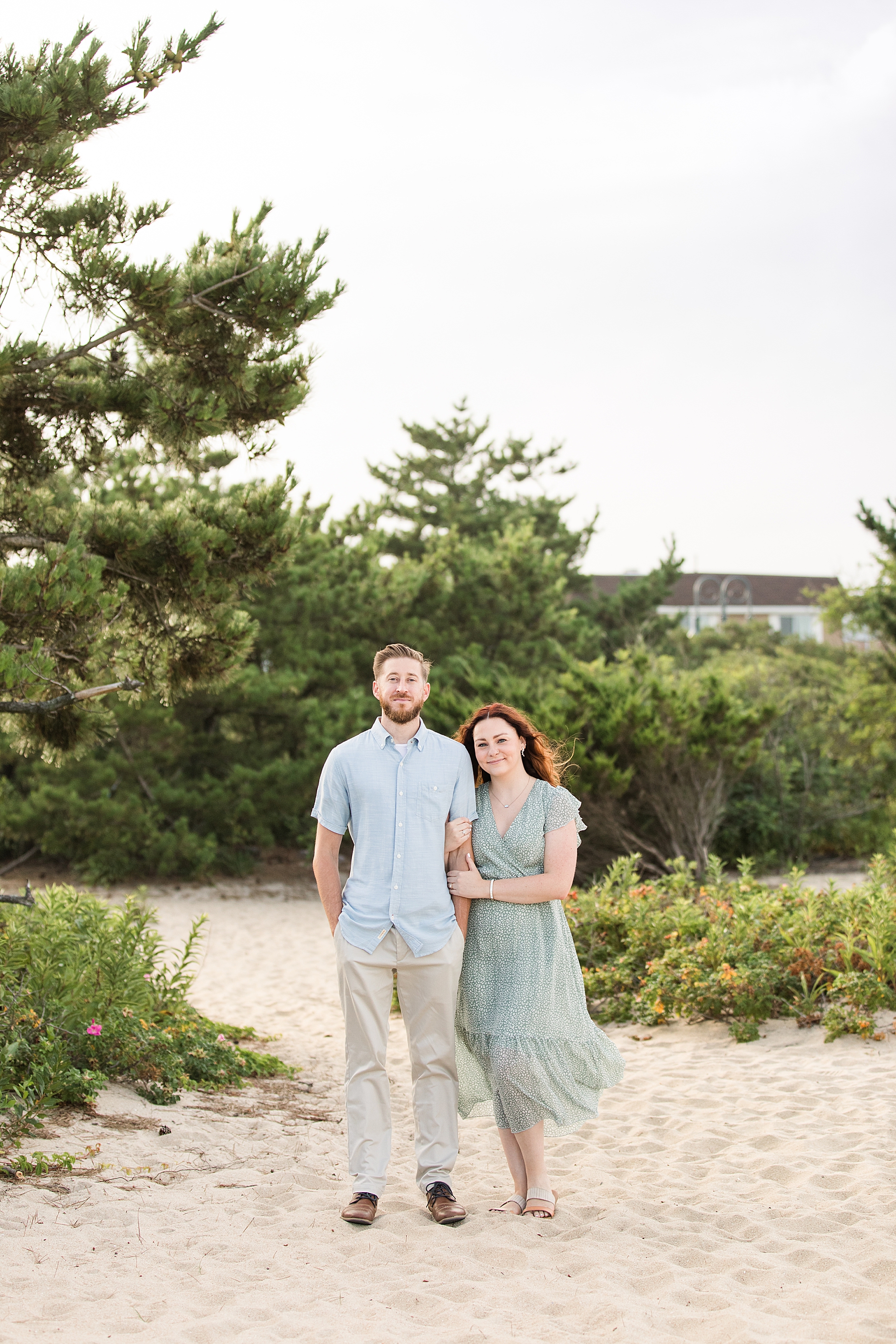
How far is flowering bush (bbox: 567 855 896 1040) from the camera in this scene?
253 inches

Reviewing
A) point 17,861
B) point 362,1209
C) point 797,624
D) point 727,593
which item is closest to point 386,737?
point 362,1209

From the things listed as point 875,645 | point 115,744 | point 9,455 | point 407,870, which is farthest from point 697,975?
point 875,645

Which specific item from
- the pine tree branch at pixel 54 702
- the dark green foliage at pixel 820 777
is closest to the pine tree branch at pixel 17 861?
→ the dark green foliage at pixel 820 777

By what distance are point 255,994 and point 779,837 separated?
8.82m

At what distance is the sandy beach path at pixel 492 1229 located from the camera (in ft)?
10.1

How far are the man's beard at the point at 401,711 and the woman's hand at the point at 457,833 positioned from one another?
1.28 feet

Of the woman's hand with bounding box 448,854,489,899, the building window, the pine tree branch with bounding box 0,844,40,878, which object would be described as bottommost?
the pine tree branch with bounding box 0,844,40,878

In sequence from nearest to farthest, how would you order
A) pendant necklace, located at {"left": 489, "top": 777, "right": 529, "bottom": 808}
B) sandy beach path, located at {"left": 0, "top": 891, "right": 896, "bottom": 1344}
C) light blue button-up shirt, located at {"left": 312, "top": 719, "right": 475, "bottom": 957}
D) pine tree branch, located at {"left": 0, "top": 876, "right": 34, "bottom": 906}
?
sandy beach path, located at {"left": 0, "top": 891, "right": 896, "bottom": 1344} < light blue button-up shirt, located at {"left": 312, "top": 719, "right": 475, "bottom": 957} < pendant necklace, located at {"left": 489, "top": 777, "right": 529, "bottom": 808} < pine tree branch, located at {"left": 0, "top": 876, "right": 34, "bottom": 906}

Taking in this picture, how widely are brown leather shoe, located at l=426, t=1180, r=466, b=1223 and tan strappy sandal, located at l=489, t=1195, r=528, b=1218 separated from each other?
0.16 meters

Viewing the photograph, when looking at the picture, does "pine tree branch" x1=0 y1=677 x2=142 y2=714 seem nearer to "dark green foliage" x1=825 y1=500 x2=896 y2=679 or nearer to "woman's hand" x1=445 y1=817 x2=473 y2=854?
"woman's hand" x1=445 y1=817 x2=473 y2=854

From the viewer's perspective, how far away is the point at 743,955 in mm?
6746

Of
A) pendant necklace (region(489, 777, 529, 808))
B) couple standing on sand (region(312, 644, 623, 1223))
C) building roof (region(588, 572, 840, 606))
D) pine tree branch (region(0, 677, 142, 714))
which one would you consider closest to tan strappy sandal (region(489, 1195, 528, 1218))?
couple standing on sand (region(312, 644, 623, 1223))

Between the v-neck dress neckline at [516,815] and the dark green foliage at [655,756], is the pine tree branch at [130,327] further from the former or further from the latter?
the dark green foliage at [655,756]

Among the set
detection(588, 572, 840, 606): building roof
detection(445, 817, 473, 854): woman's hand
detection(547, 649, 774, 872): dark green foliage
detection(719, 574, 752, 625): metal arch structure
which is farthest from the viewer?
detection(588, 572, 840, 606): building roof
